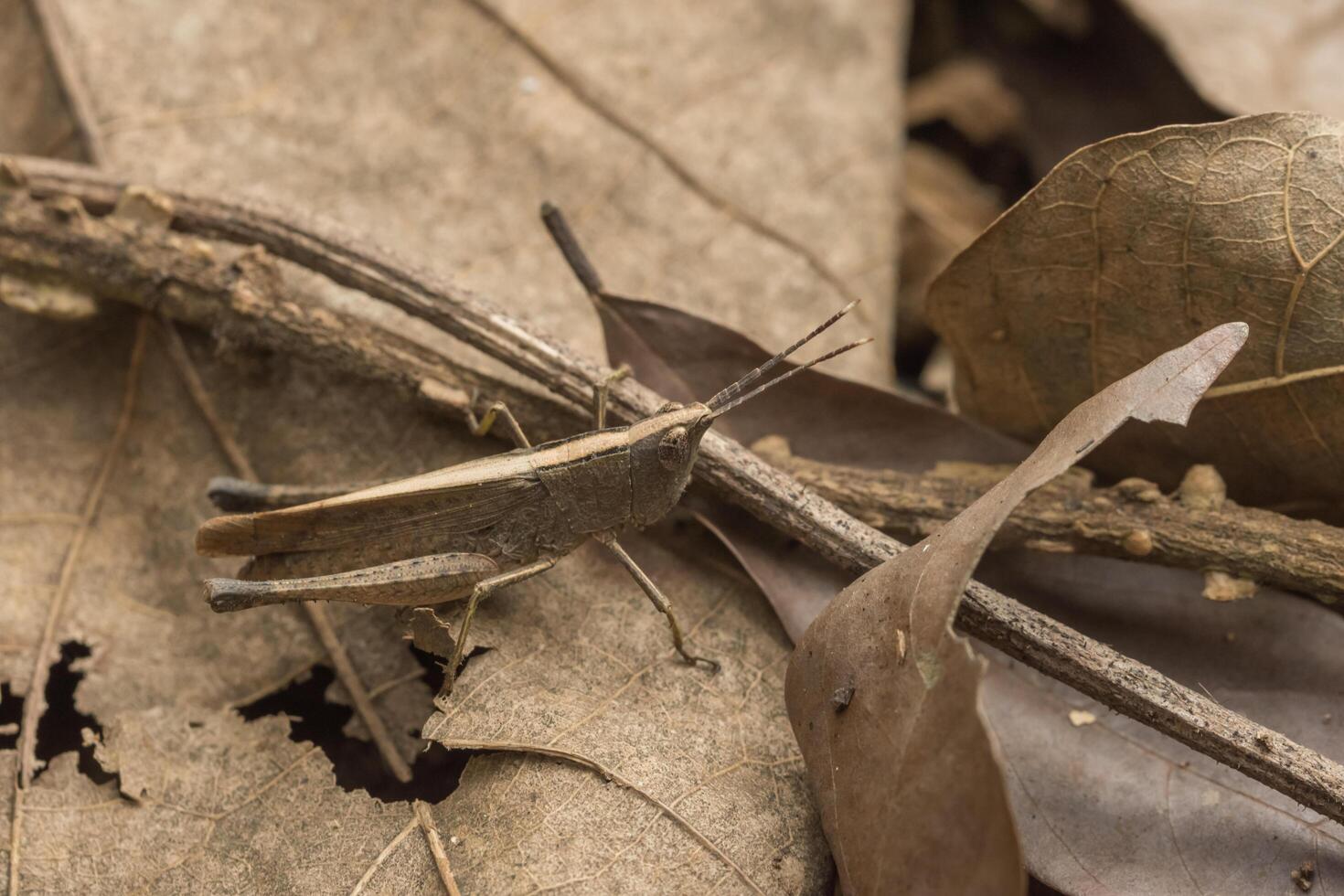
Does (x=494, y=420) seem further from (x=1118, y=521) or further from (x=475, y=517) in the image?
(x=1118, y=521)

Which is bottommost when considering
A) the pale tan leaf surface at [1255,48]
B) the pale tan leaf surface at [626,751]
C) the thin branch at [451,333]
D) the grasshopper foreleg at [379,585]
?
the pale tan leaf surface at [626,751]

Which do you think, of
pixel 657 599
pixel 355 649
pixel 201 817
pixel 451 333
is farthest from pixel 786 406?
pixel 201 817

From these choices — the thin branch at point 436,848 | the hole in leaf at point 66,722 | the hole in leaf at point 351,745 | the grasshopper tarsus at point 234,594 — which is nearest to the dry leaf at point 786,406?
the hole in leaf at point 351,745

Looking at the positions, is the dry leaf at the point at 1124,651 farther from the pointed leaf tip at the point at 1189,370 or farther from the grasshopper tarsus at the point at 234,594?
the grasshopper tarsus at the point at 234,594

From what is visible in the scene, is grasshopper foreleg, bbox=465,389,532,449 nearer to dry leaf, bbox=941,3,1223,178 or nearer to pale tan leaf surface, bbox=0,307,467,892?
pale tan leaf surface, bbox=0,307,467,892

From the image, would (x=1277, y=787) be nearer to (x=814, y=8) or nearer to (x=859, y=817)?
(x=859, y=817)

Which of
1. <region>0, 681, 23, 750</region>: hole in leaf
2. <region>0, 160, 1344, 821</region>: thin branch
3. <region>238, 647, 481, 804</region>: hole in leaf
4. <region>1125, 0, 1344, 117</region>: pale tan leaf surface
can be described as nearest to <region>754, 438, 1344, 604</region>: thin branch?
<region>0, 160, 1344, 821</region>: thin branch
